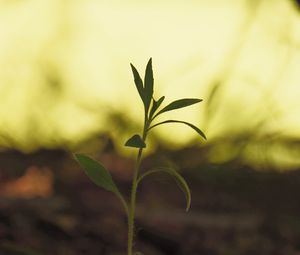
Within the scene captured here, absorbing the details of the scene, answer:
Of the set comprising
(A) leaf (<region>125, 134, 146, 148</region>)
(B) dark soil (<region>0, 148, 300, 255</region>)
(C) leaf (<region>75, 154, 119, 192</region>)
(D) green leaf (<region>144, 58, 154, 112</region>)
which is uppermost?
(B) dark soil (<region>0, 148, 300, 255</region>)

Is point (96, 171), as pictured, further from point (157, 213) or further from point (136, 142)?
point (157, 213)

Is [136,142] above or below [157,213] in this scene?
below

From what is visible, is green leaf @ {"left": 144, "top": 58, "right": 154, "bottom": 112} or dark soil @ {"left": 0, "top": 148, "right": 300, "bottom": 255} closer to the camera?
green leaf @ {"left": 144, "top": 58, "right": 154, "bottom": 112}

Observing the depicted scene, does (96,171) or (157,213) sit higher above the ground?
(157,213)

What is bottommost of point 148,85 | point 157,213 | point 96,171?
point 96,171

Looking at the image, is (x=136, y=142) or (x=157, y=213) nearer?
(x=136, y=142)

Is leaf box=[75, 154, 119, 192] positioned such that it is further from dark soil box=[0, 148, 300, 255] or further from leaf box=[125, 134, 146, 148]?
dark soil box=[0, 148, 300, 255]

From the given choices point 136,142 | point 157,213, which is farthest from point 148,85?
point 157,213

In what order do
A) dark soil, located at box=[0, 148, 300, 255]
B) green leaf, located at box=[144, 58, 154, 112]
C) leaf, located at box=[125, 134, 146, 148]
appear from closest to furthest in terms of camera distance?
1. leaf, located at box=[125, 134, 146, 148]
2. green leaf, located at box=[144, 58, 154, 112]
3. dark soil, located at box=[0, 148, 300, 255]

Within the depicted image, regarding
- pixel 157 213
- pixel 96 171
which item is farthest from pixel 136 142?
pixel 157 213

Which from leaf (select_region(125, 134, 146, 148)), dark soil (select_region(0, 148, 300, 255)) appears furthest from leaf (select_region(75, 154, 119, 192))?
dark soil (select_region(0, 148, 300, 255))

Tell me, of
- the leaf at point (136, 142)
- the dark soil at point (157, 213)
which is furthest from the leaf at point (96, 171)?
the dark soil at point (157, 213)

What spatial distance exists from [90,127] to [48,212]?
461mm

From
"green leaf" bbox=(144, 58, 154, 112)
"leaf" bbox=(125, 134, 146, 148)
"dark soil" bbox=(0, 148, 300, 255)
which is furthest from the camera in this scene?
"dark soil" bbox=(0, 148, 300, 255)
